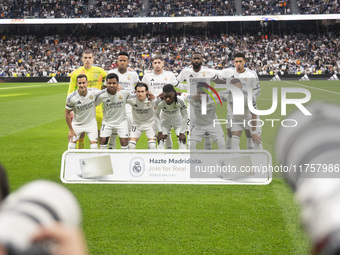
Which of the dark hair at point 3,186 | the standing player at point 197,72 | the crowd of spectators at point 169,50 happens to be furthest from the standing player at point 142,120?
the crowd of spectators at point 169,50

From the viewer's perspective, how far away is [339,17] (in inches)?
1560

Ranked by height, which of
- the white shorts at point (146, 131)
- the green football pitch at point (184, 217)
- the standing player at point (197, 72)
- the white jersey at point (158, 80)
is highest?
the standing player at point (197, 72)

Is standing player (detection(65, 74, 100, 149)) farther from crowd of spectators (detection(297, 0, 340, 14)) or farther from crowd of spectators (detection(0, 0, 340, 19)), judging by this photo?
crowd of spectators (detection(297, 0, 340, 14))

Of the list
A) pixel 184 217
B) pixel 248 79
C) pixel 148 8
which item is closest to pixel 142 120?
pixel 248 79

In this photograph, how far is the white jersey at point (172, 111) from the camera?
7.56 meters

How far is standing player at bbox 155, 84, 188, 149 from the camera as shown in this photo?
729 centimetres

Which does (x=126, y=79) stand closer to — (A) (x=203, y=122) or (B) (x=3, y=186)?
(A) (x=203, y=122)

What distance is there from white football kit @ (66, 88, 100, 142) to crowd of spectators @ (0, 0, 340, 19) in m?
36.8

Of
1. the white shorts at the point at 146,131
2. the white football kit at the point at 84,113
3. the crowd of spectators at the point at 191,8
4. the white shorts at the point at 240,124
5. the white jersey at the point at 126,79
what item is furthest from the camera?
the crowd of spectators at the point at 191,8

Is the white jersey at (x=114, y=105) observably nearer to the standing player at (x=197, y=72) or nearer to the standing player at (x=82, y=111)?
the standing player at (x=82, y=111)

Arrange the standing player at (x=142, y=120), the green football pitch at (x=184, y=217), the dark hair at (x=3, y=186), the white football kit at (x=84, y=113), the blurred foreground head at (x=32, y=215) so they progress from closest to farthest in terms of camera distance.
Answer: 1. the blurred foreground head at (x=32, y=215)
2. the dark hair at (x=3, y=186)
3. the green football pitch at (x=184, y=217)
4. the white football kit at (x=84, y=113)
5. the standing player at (x=142, y=120)

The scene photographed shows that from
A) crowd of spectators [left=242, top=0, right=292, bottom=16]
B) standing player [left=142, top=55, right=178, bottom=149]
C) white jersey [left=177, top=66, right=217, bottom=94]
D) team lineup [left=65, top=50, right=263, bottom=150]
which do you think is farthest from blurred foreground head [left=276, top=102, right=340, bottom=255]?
crowd of spectators [left=242, top=0, right=292, bottom=16]

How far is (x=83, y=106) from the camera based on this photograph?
24.6ft

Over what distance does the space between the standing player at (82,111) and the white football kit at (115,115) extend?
18cm
